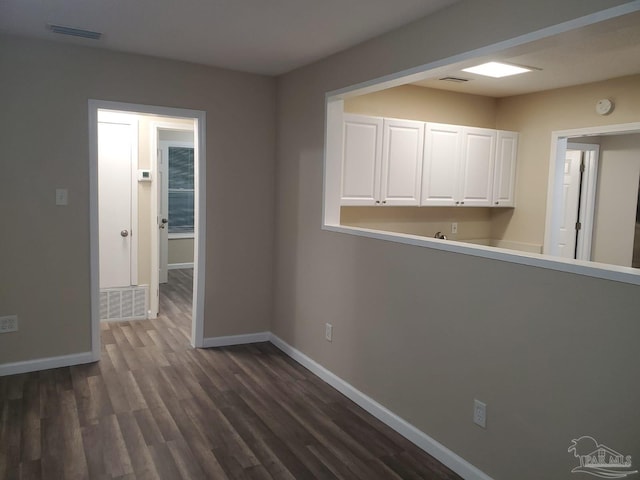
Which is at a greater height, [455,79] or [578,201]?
[455,79]

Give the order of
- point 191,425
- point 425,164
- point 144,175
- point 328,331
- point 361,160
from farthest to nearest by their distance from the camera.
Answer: point 144,175 < point 425,164 < point 361,160 < point 328,331 < point 191,425

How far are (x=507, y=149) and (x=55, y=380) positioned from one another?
456cm

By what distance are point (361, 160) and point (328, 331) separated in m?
1.42

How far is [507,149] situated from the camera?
16.3 feet

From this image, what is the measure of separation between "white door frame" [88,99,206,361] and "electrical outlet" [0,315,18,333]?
542 millimetres

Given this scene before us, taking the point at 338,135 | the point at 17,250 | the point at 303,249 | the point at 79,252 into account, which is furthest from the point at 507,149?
the point at 17,250

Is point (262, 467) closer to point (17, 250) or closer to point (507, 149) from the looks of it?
point (17, 250)

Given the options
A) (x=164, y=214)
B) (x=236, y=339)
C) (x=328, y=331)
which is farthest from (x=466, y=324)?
(x=164, y=214)

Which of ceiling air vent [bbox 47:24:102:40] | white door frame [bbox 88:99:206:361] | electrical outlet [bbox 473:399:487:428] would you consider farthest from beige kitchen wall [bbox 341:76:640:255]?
electrical outlet [bbox 473:399:487:428]

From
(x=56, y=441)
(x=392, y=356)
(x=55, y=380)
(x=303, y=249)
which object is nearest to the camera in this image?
(x=56, y=441)

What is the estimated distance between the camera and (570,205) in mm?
5359

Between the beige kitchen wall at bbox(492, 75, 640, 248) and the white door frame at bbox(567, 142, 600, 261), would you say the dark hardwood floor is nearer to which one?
the beige kitchen wall at bbox(492, 75, 640, 248)

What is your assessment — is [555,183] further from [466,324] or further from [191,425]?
[191,425]

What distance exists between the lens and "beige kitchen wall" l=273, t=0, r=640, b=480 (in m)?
2.01
